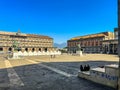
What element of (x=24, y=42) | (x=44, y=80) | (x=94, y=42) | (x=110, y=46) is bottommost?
(x=44, y=80)

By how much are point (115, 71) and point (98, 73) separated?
4.72 feet

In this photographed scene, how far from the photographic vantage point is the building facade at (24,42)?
8381 cm

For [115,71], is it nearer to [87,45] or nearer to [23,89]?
[23,89]

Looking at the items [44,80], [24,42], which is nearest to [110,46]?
[24,42]

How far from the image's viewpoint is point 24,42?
93750mm

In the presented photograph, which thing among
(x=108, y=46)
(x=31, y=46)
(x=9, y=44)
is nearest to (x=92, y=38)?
(x=108, y=46)

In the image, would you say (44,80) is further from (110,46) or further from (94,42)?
(94,42)

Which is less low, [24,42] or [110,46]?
[24,42]

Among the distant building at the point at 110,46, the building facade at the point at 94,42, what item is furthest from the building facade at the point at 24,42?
the distant building at the point at 110,46

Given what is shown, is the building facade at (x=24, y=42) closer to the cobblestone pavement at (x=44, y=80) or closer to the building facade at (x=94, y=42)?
the building facade at (x=94, y=42)

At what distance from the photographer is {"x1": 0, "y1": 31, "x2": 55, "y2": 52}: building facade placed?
83812 millimetres

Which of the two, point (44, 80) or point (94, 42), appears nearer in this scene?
point (44, 80)

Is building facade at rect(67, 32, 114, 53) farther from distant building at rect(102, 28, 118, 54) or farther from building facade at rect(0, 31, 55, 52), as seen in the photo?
building facade at rect(0, 31, 55, 52)

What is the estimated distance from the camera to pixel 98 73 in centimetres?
859
